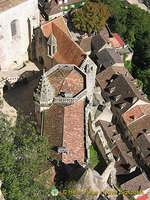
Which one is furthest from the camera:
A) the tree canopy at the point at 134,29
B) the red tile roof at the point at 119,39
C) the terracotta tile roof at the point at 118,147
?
the tree canopy at the point at 134,29

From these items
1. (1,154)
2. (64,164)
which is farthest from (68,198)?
(1,154)

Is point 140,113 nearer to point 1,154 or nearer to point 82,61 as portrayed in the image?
point 82,61

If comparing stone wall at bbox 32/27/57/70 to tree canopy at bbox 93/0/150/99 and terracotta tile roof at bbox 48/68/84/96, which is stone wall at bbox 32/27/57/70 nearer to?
terracotta tile roof at bbox 48/68/84/96

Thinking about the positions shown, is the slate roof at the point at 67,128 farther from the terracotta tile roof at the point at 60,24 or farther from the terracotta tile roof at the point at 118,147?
the terracotta tile roof at the point at 60,24

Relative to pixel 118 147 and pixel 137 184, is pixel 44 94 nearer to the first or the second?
pixel 118 147

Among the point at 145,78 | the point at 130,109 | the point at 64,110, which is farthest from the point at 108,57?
the point at 64,110

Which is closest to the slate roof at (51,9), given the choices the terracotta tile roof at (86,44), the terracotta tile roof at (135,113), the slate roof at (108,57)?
the terracotta tile roof at (86,44)

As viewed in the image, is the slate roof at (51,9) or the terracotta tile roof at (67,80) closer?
the terracotta tile roof at (67,80)
